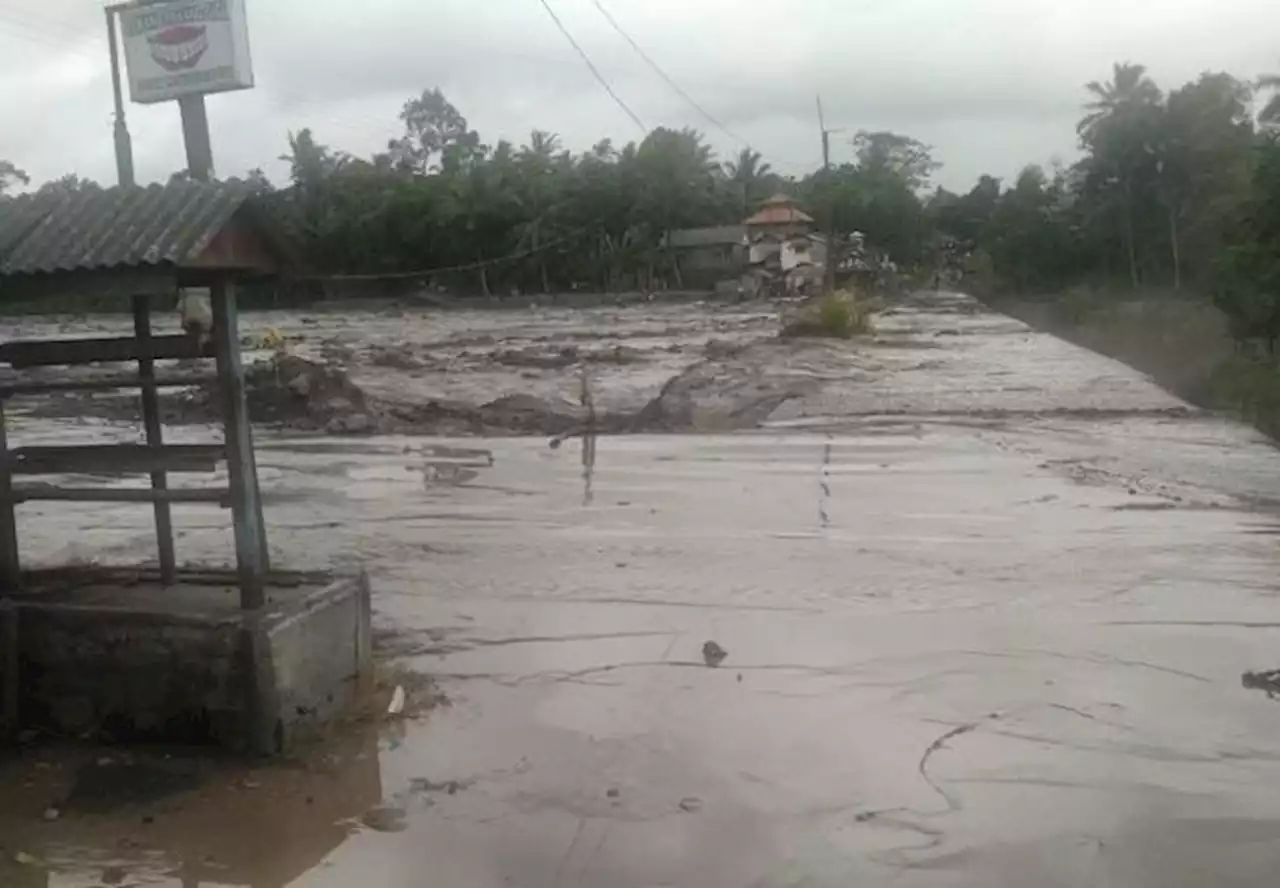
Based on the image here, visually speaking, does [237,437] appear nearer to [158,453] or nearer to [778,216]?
[158,453]

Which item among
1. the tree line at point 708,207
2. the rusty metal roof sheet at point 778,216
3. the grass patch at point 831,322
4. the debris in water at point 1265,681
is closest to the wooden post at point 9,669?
the debris in water at point 1265,681

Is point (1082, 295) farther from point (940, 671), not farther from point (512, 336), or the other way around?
point (940, 671)

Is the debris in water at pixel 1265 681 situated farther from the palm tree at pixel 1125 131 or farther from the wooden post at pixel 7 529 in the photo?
the palm tree at pixel 1125 131

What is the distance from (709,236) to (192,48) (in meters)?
36.4

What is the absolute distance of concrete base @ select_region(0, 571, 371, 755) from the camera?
242 inches

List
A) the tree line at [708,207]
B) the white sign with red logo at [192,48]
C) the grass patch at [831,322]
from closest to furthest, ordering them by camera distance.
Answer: the white sign with red logo at [192,48] → the grass patch at [831,322] → the tree line at [708,207]

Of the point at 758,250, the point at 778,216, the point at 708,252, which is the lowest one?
the point at 758,250

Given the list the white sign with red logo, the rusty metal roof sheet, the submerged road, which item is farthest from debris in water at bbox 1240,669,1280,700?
the rusty metal roof sheet

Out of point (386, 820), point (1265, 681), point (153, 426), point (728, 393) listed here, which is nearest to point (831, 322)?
point (728, 393)

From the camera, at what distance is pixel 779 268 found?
194ft

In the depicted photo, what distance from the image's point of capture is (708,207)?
2552 inches

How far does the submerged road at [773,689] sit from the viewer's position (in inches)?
210

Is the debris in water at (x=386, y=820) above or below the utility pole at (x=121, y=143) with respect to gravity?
below

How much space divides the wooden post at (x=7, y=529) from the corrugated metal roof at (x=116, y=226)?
2.92 ft
